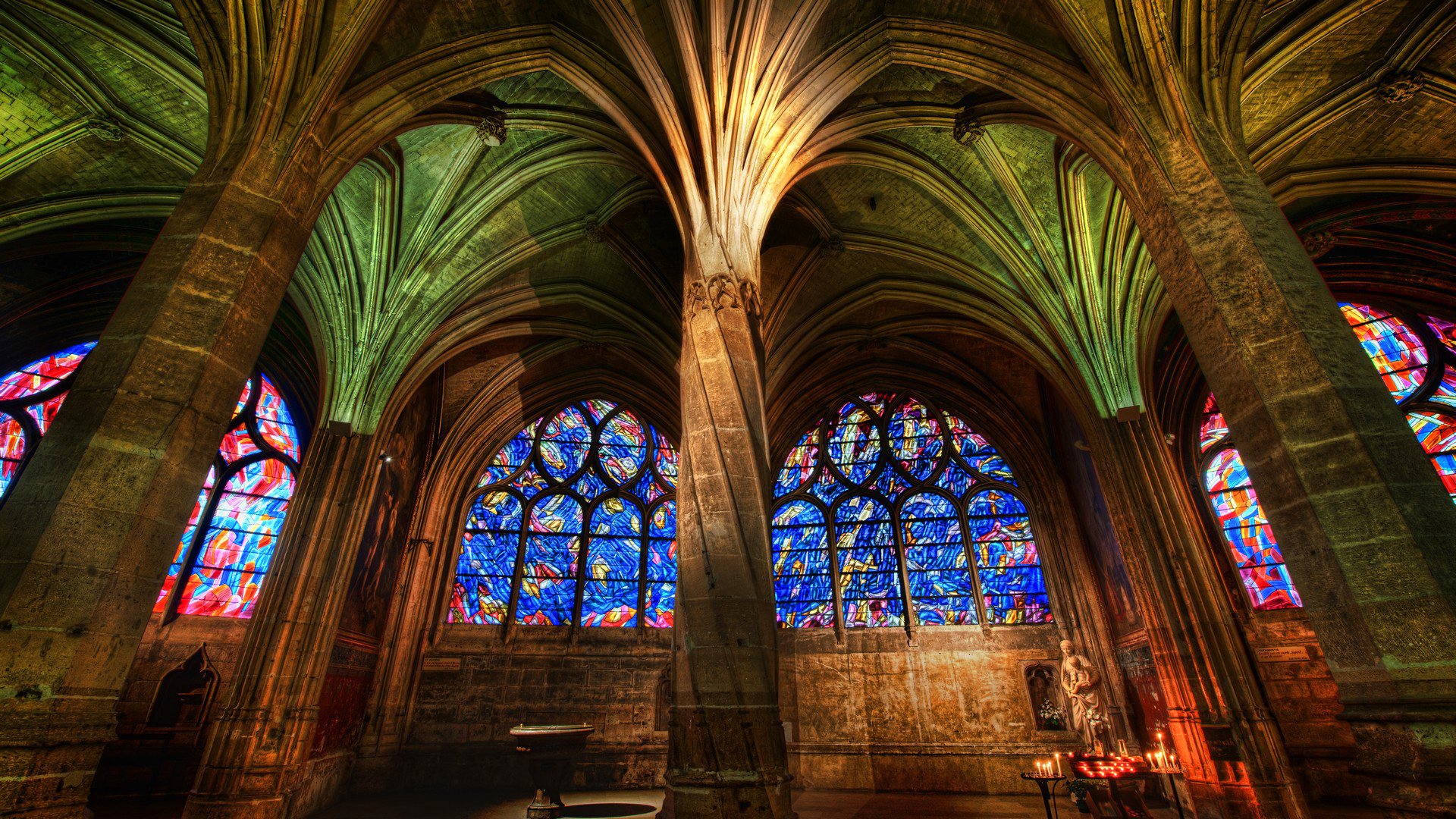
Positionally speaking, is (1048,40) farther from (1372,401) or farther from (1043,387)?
(1043,387)

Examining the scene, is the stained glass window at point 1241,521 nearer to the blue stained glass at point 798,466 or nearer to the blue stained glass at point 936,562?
the blue stained glass at point 936,562

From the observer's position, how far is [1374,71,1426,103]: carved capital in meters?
7.37

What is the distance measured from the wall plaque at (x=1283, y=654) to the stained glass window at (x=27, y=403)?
18.5 metres

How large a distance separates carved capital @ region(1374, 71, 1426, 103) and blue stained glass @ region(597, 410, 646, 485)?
496 inches

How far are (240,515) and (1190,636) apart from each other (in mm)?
14189

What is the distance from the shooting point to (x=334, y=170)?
584cm

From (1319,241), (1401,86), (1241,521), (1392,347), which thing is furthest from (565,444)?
(1392,347)

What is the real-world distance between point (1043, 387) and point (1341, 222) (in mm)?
5083

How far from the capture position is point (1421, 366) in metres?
9.79

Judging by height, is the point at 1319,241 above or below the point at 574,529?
above

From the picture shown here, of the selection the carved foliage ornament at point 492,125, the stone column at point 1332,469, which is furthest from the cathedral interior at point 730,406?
the carved foliage ornament at point 492,125

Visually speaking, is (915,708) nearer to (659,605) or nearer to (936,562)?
(936,562)

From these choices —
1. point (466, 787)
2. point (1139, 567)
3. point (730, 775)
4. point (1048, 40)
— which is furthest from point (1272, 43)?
point (466, 787)

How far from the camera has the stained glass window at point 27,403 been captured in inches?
368
